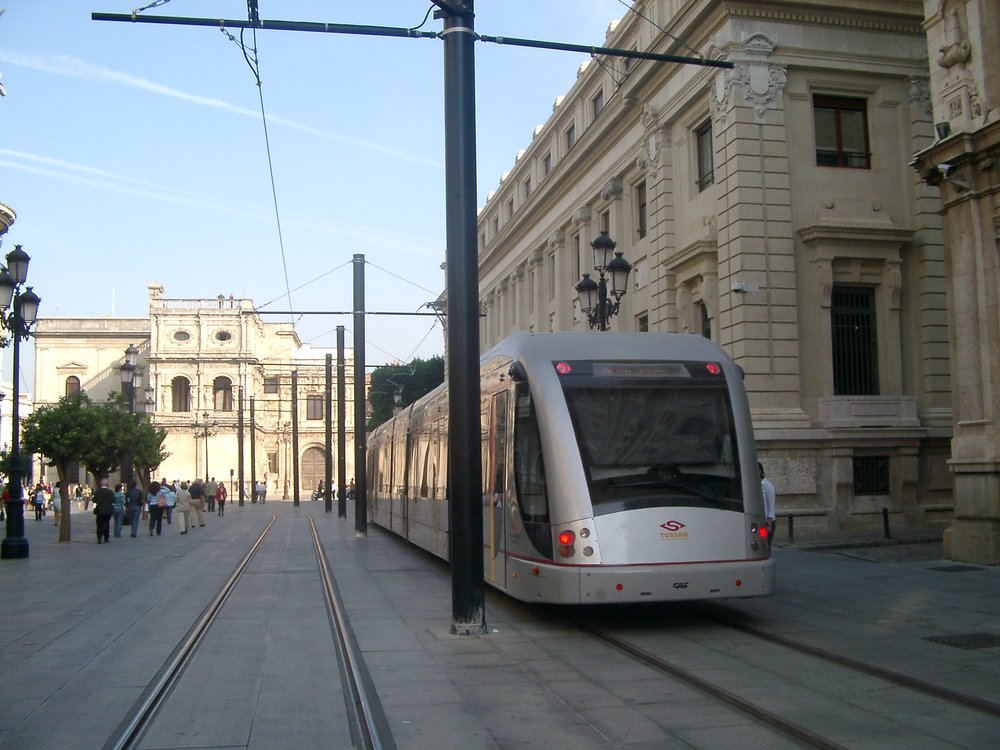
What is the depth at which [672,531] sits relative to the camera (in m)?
9.65

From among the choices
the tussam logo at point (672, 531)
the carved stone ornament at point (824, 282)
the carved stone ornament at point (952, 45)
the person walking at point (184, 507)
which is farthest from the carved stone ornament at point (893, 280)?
the person walking at point (184, 507)

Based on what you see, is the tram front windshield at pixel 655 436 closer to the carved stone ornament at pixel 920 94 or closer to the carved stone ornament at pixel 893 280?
the carved stone ornament at pixel 893 280

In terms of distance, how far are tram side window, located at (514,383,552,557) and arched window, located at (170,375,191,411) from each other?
76567 mm

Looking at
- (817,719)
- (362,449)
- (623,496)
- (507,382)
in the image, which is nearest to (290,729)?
(817,719)

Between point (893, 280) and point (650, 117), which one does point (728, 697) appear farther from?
point (650, 117)

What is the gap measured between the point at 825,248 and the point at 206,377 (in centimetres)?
6741

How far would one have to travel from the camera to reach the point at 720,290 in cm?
2317

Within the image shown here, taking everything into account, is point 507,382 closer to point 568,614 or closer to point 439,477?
point 568,614

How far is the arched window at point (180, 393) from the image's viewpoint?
273ft

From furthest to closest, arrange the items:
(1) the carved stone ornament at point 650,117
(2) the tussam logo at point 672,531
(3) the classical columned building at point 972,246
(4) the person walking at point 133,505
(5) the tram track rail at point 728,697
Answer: (4) the person walking at point 133,505, (1) the carved stone ornament at point 650,117, (3) the classical columned building at point 972,246, (2) the tussam logo at point 672,531, (5) the tram track rail at point 728,697

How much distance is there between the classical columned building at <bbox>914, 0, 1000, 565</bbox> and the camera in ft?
49.1

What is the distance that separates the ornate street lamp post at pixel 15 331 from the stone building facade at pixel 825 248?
1415 cm

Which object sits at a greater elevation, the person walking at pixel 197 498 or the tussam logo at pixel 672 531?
the tussam logo at pixel 672 531

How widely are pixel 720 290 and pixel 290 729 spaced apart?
18.2 meters
